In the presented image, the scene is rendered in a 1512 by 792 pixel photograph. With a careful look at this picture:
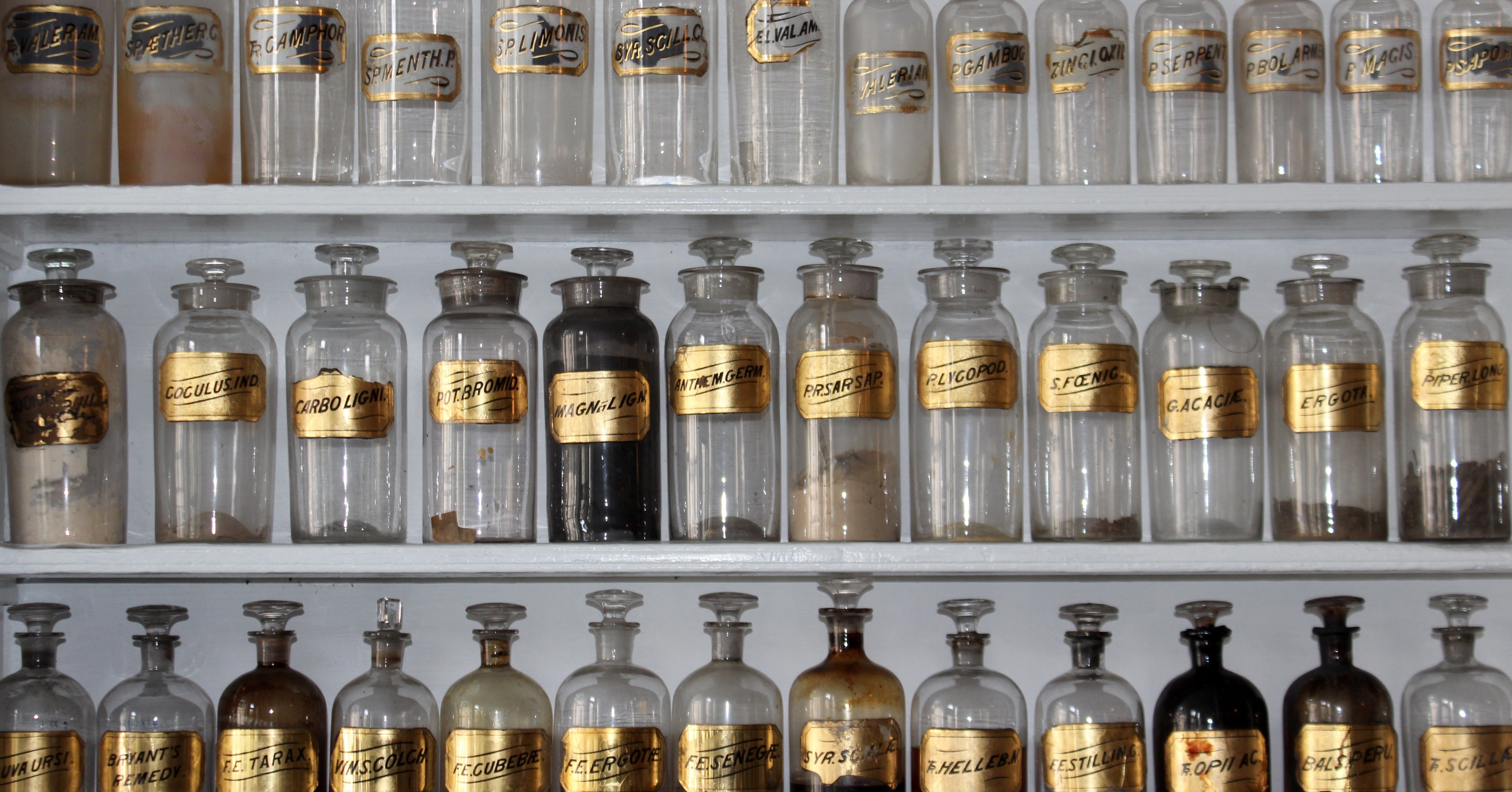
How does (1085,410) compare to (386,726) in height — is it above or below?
above

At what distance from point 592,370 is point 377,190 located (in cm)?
24

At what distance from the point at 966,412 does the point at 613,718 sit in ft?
1.31

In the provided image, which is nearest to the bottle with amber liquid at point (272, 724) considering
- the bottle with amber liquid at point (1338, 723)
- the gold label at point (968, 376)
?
the gold label at point (968, 376)

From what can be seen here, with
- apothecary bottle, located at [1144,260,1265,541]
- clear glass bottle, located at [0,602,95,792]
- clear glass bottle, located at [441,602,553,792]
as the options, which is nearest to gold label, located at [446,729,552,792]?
clear glass bottle, located at [441,602,553,792]

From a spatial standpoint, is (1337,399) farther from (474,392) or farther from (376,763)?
(376,763)

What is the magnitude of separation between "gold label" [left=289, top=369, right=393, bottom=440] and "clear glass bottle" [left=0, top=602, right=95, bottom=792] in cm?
27

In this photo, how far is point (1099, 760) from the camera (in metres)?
1.02

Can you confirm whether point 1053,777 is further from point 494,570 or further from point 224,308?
point 224,308

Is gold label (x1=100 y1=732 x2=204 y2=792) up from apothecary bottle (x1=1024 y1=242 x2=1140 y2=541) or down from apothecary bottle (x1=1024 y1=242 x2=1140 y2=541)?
down

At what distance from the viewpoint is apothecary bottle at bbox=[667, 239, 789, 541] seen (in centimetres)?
104

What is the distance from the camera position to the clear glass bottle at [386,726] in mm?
1013

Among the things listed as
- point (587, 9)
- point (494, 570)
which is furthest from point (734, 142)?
point (494, 570)

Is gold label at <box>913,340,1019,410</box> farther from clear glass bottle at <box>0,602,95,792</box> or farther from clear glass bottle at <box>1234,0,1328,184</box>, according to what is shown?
clear glass bottle at <box>0,602,95,792</box>

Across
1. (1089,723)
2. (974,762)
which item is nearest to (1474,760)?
(1089,723)
